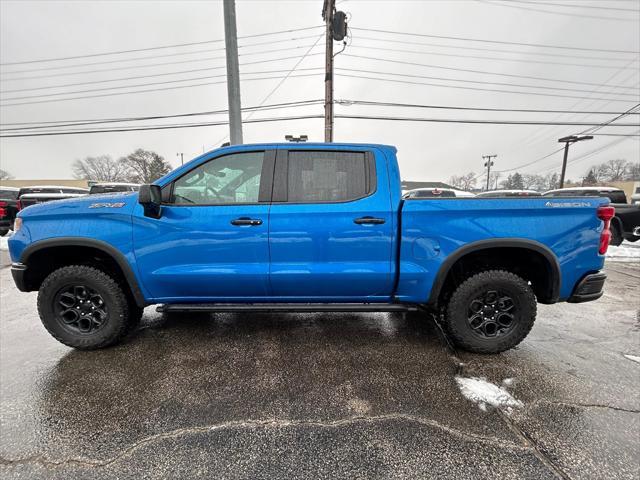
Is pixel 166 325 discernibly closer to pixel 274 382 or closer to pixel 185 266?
pixel 185 266

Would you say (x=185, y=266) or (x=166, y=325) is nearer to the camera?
(x=185, y=266)

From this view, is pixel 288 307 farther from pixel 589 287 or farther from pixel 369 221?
pixel 589 287

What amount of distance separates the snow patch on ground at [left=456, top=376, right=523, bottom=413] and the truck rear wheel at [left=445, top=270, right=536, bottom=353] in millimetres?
408

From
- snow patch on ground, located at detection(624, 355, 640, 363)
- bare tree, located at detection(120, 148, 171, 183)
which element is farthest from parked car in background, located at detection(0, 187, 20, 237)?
bare tree, located at detection(120, 148, 171, 183)

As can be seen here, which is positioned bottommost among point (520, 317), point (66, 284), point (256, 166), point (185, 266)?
point (520, 317)

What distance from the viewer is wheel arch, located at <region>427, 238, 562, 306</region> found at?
2.67 m

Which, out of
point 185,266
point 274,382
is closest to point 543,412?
point 274,382

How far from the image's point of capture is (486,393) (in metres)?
2.38

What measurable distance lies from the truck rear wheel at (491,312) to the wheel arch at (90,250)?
115 inches

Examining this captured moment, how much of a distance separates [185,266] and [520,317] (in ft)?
10.2

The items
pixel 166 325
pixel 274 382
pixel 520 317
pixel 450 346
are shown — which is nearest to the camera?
pixel 274 382

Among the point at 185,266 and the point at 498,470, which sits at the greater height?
the point at 185,266

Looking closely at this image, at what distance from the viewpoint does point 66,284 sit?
2.88m

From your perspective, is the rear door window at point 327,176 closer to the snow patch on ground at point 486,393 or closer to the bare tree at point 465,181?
the snow patch on ground at point 486,393
